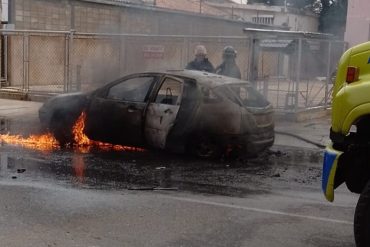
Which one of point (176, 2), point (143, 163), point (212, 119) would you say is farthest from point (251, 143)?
point (176, 2)

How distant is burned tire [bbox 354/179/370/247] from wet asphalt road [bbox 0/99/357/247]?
716 mm

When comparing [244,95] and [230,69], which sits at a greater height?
[230,69]

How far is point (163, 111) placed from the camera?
8219mm

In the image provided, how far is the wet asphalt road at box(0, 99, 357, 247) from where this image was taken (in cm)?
469

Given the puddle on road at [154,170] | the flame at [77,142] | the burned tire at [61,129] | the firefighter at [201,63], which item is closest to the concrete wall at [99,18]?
the firefighter at [201,63]

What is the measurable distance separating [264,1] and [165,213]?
14.5m

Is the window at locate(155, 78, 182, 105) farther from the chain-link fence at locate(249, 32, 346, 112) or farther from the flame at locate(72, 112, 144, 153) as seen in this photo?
the chain-link fence at locate(249, 32, 346, 112)

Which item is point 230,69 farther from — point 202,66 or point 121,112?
point 121,112

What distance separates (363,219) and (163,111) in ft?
15.4

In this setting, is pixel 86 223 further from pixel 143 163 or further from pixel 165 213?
pixel 143 163

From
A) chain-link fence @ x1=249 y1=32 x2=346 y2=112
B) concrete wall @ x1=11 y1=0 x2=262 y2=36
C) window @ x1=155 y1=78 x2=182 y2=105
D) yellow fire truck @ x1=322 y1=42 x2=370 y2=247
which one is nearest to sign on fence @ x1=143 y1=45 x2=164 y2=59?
chain-link fence @ x1=249 y1=32 x2=346 y2=112

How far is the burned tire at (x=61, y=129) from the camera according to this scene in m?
9.01

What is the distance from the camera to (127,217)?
5.23 metres

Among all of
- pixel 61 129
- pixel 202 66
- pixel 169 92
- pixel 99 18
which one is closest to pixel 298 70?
pixel 202 66
